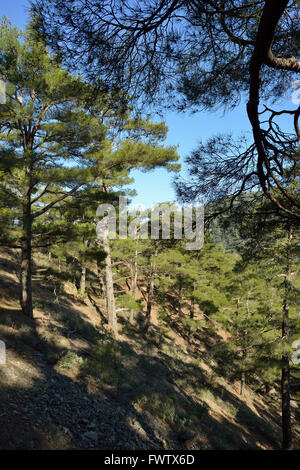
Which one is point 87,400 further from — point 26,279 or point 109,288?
point 109,288

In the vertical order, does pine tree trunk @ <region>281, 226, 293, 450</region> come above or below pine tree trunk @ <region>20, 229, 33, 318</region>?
below

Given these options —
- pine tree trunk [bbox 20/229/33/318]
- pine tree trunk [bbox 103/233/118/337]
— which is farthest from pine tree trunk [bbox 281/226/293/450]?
pine tree trunk [bbox 20/229/33/318]

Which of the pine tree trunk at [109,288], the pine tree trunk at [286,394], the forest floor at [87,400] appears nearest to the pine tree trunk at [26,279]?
the forest floor at [87,400]

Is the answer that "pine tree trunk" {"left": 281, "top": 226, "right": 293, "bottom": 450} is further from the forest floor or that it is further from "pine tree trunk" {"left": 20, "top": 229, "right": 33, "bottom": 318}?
"pine tree trunk" {"left": 20, "top": 229, "right": 33, "bottom": 318}

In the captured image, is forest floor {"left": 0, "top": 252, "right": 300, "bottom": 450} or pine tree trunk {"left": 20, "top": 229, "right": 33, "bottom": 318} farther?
pine tree trunk {"left": 20, "top": 229, "right": 33, "bottom": 318}

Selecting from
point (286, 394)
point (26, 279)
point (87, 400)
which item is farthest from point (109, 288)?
point (286, 394)

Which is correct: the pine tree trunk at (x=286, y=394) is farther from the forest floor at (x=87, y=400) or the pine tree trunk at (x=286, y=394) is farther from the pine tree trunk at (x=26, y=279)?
the pine tree trunk at (x=26, y=279)

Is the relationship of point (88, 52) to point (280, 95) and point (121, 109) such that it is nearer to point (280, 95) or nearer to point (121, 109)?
point (121, 109)

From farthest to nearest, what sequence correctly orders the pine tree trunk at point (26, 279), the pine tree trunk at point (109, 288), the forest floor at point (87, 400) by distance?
1. the pine tree trunk at point (109, 288)
2. the pine tree trunk at point (26, 279)
3. the forest floor at point (87, 400)

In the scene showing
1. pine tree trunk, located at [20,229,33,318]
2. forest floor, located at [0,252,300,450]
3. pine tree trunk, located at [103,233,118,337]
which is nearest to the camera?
forest floor, located at [0,252,300,450]

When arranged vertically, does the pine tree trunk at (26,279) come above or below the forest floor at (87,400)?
above

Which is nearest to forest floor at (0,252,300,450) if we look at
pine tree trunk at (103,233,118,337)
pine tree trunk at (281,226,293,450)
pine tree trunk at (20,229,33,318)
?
pine tree trunk at (20,229,33,318)

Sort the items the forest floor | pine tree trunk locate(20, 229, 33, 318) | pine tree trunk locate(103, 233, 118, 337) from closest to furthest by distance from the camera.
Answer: the forest floor < pine tree trunk locate(20, 229, 33, 318) < pine tree trunk locate(103, 233, 118, 337)

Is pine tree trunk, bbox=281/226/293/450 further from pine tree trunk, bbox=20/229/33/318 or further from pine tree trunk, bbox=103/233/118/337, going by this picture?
pine tree trunk, bbox=20/229/33/318
